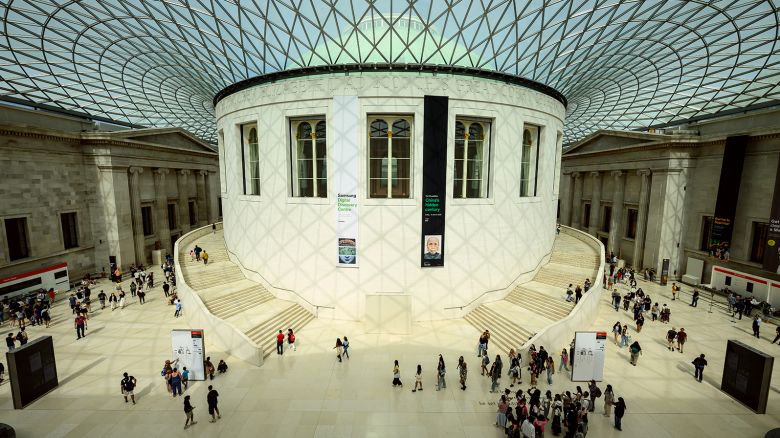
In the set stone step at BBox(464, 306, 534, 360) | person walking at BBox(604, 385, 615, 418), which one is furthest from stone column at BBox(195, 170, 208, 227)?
person walking at BBox(604, 385, 615, 418)

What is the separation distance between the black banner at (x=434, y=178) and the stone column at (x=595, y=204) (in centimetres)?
2727

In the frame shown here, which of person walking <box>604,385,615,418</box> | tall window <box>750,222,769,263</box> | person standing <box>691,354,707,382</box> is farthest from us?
tall window <box>750,222,769,263</box>

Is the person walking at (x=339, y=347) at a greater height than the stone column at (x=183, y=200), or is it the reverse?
the stone column at (x=183, y=200)

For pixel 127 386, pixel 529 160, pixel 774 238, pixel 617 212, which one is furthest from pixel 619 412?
pixel 617 212

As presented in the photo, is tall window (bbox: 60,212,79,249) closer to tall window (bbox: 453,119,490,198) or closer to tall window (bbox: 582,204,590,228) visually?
tall window (bbox: 453,119,490,198)

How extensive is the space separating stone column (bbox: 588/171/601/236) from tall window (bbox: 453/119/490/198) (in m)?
24.1

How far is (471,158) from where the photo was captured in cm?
2042

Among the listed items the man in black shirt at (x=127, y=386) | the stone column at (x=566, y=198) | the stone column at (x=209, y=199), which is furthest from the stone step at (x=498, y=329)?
the stone column at (x=209, y=199)

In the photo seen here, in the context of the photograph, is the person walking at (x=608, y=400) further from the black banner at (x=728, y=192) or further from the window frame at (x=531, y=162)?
the black banner at (x=728, y=192)

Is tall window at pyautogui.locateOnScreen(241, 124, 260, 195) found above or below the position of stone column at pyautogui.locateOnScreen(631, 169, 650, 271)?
above

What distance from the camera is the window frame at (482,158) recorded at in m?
19.7

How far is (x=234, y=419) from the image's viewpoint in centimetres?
1109

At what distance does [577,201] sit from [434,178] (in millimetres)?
31074

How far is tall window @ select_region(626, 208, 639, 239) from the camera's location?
3288 cm
